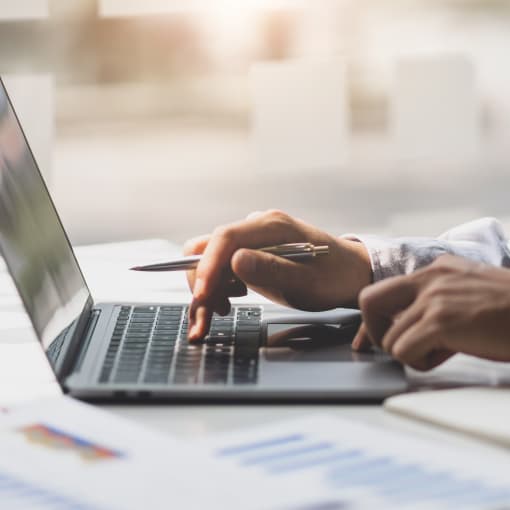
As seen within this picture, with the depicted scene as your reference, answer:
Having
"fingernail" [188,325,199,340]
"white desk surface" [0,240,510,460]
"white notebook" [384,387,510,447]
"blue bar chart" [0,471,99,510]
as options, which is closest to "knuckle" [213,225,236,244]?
"fingernail" [188,325,199,340]

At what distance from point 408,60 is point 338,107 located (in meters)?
0.33

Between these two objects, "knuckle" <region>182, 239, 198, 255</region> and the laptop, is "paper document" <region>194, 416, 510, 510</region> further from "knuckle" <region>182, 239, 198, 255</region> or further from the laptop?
"knuckle" <region>182, 239, 198, 255</region>

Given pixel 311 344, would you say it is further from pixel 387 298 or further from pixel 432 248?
pixel 432 248

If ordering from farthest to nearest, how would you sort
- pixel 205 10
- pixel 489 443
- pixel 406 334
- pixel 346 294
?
pixel 205 10
pixel 346 294
pixel 406 334
pixel 489 443

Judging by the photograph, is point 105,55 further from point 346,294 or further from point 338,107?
point 346,294

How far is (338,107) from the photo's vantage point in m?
3.33

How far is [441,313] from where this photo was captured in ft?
2.83

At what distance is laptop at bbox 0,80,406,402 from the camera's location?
2.74 feet

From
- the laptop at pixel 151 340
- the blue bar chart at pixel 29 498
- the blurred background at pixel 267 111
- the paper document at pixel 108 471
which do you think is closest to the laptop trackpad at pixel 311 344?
the laptop at pixel 151 340

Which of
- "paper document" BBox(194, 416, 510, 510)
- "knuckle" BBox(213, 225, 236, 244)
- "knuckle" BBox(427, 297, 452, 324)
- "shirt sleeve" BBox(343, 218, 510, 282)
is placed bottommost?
"shirt sleeve" BBox(343, 218, 510, 282)

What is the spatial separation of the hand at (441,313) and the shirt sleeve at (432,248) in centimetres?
27

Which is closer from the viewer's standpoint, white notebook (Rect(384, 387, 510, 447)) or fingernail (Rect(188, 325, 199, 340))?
white notebook (Rect(384, 387, 510, 447))

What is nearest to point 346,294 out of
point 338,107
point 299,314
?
point 299,314

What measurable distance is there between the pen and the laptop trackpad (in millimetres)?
72
